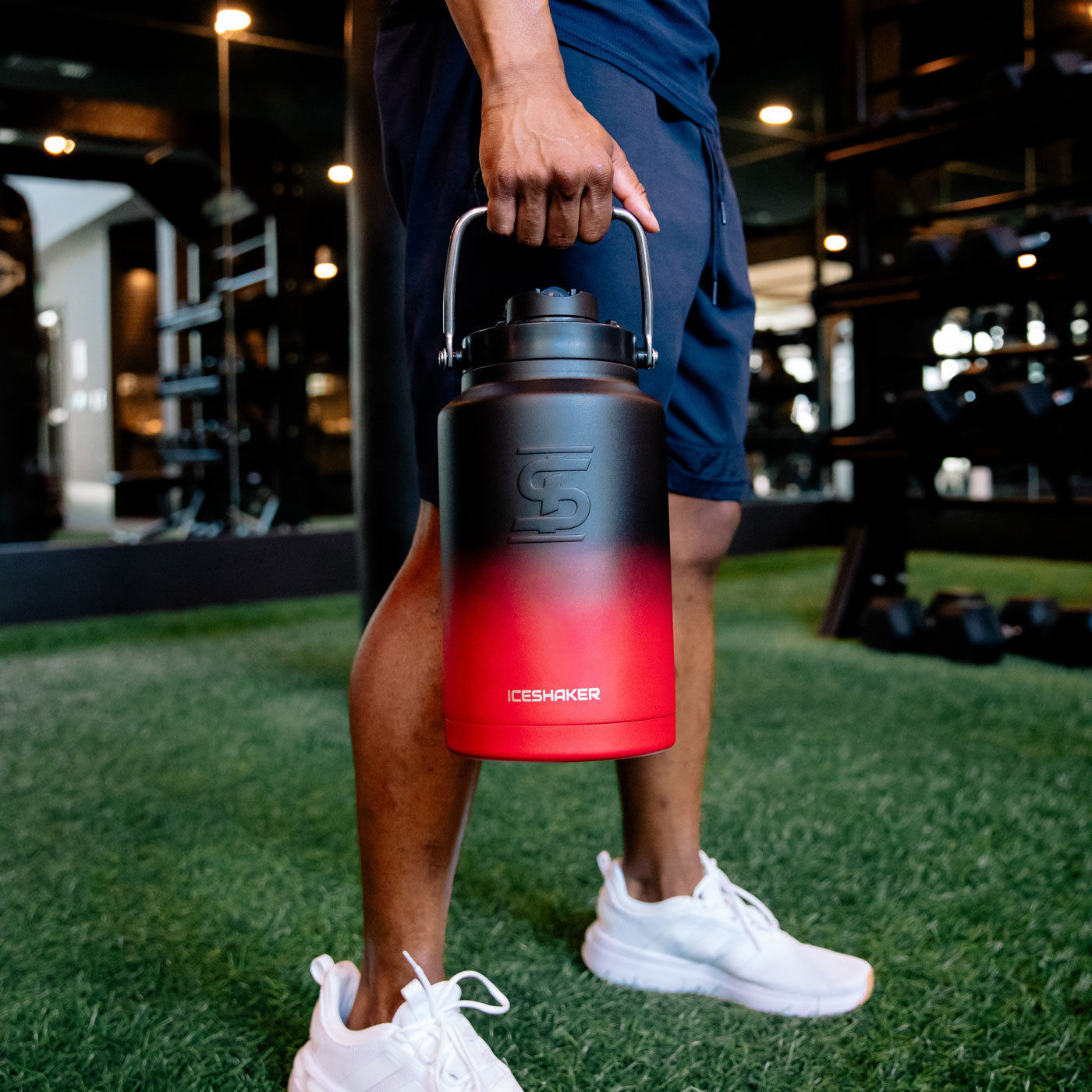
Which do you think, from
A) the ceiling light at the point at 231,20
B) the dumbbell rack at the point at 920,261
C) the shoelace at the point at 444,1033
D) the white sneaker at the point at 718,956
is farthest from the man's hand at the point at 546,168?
the ceiling light at the point at 231,20

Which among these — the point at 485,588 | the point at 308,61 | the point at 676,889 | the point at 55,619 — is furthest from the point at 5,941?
the point at 308,61

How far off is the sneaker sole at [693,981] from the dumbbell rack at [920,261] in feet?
5.91

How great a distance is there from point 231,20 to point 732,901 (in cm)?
507

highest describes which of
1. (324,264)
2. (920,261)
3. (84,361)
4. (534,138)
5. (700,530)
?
(324,264)

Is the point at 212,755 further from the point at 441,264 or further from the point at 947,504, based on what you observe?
the point at 947,504

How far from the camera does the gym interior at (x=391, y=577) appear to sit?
0.90m

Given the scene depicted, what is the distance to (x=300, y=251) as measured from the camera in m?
5.17

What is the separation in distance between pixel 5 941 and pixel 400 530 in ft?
3.01

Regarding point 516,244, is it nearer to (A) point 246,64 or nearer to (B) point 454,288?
(B) point 454,288

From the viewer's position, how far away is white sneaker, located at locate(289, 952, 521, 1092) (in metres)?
0.68

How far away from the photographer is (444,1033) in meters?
0.69

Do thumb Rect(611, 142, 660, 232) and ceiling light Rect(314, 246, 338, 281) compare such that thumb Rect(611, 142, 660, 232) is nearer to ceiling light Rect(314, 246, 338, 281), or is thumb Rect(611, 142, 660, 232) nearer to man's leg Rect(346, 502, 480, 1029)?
man's leg Rect(346, 502, 480, 1029)

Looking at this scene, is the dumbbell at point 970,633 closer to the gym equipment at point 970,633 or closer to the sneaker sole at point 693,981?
the gym equipment at point 970,633

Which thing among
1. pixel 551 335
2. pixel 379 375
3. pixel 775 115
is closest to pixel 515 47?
pixel 551 335
